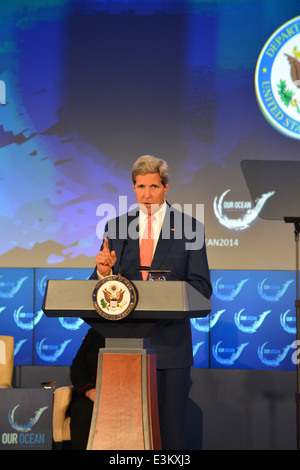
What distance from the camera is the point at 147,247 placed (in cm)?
252

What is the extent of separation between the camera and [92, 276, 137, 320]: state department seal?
6.30ft

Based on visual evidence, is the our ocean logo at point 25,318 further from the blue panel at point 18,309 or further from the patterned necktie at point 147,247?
the patterned necktie at point 147,247

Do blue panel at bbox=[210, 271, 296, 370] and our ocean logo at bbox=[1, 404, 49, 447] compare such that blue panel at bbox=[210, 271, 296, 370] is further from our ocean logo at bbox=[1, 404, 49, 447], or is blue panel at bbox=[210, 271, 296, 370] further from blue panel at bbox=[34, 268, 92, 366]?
our ocean logo at bbox=[1, 404, 49, 447]

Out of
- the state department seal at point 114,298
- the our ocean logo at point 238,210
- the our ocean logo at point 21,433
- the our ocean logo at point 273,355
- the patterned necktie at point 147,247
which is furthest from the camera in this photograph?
the our ocean logo at point 238,210

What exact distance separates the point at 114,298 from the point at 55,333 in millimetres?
2236

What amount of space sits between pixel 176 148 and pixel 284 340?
147 cm

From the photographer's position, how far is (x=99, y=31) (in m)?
4.14

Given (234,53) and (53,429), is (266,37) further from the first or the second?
(53,429)

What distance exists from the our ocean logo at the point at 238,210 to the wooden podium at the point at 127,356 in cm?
202

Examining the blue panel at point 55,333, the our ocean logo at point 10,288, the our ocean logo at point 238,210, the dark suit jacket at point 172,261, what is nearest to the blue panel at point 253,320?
the our ocean logo at point 238,210

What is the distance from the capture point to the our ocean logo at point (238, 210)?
4.00 metres

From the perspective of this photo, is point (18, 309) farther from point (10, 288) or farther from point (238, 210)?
point (238, 210)

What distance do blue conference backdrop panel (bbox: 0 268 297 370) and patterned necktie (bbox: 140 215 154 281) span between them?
1507mm
